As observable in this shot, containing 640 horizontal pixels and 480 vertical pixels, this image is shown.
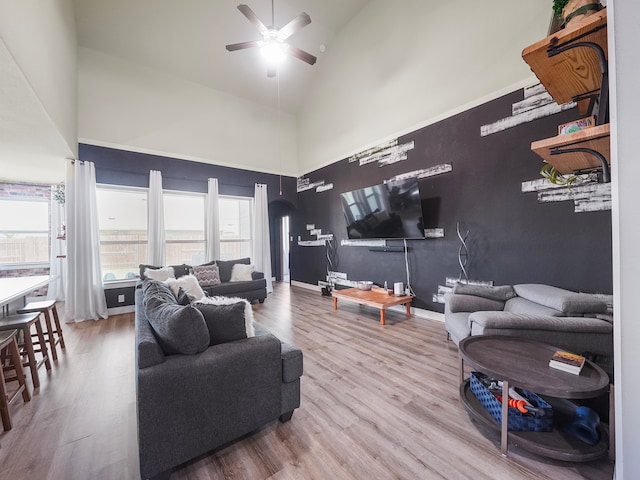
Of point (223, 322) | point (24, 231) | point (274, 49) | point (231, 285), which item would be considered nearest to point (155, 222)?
point (231, 285)

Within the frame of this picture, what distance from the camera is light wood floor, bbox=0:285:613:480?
146 centimetres

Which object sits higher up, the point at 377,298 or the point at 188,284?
the point at 188,284

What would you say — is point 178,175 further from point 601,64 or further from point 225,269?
point 601,64

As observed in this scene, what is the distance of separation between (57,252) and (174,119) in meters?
3.80

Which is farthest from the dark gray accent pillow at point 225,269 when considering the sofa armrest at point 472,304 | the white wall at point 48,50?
the sofa armrest at point 472,304

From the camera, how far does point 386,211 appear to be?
4.38 m

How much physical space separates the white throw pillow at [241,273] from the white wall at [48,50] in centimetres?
321

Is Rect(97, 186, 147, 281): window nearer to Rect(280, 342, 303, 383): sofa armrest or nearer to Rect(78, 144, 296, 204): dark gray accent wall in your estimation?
Rect(78, 144, 296, 204): dark gray accent wall

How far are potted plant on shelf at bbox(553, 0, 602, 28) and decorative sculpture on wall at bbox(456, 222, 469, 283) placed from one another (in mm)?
2621

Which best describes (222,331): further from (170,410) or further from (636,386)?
(636,386)

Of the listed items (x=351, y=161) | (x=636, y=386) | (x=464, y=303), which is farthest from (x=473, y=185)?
(x=636, y=386)

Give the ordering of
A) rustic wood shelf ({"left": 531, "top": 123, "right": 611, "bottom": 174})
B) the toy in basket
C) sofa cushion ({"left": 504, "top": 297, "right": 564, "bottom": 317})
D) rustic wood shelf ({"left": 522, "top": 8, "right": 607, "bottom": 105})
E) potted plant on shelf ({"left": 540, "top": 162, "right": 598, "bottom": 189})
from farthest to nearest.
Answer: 1. potted plant on shelf ({"left": 540, "top": 162, "right": 598, "bottom": 189})
2. sofa cushion ({"left": 504, "top": 297, "right": 564, "bottom": 317})
3. the toy in basket
4. rustic wood shelf ({"left": 531, "top": 123, "right": 611, "bottom": 174})
5. rustic wood shelf ({"left": 522, "top": 8, "right": 607, "bottom": 105})

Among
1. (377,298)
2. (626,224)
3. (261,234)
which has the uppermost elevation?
(261,234)

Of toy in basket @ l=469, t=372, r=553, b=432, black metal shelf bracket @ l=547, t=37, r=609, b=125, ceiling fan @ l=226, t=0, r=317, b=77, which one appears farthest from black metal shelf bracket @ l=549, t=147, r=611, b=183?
ceiling fan @ l=226, t=0, r=317, b=77
